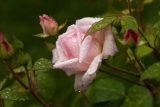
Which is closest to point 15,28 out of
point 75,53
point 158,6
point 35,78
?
point 158,6

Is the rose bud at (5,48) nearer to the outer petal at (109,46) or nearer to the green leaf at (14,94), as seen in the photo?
the green leaf at (14,94)

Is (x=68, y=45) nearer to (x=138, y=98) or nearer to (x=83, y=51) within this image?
(x=83, y=51)

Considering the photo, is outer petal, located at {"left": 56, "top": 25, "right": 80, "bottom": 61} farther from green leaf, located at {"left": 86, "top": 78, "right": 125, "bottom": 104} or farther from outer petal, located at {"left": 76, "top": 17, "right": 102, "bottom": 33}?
green leaf, located at {"left": 86, "top": 78, "right": 125, "bottom": 104}

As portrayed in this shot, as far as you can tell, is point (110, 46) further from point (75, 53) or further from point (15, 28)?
point (15, 28)

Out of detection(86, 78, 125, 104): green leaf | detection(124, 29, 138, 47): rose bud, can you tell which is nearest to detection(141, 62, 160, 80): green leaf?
detection(124, 29, 138, 47): rose bud

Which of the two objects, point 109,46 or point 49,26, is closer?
point 109,46

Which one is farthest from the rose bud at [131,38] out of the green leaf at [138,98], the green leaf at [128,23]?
the green leaf at [138,98]

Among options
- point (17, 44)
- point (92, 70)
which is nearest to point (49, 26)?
point (17, 44)
